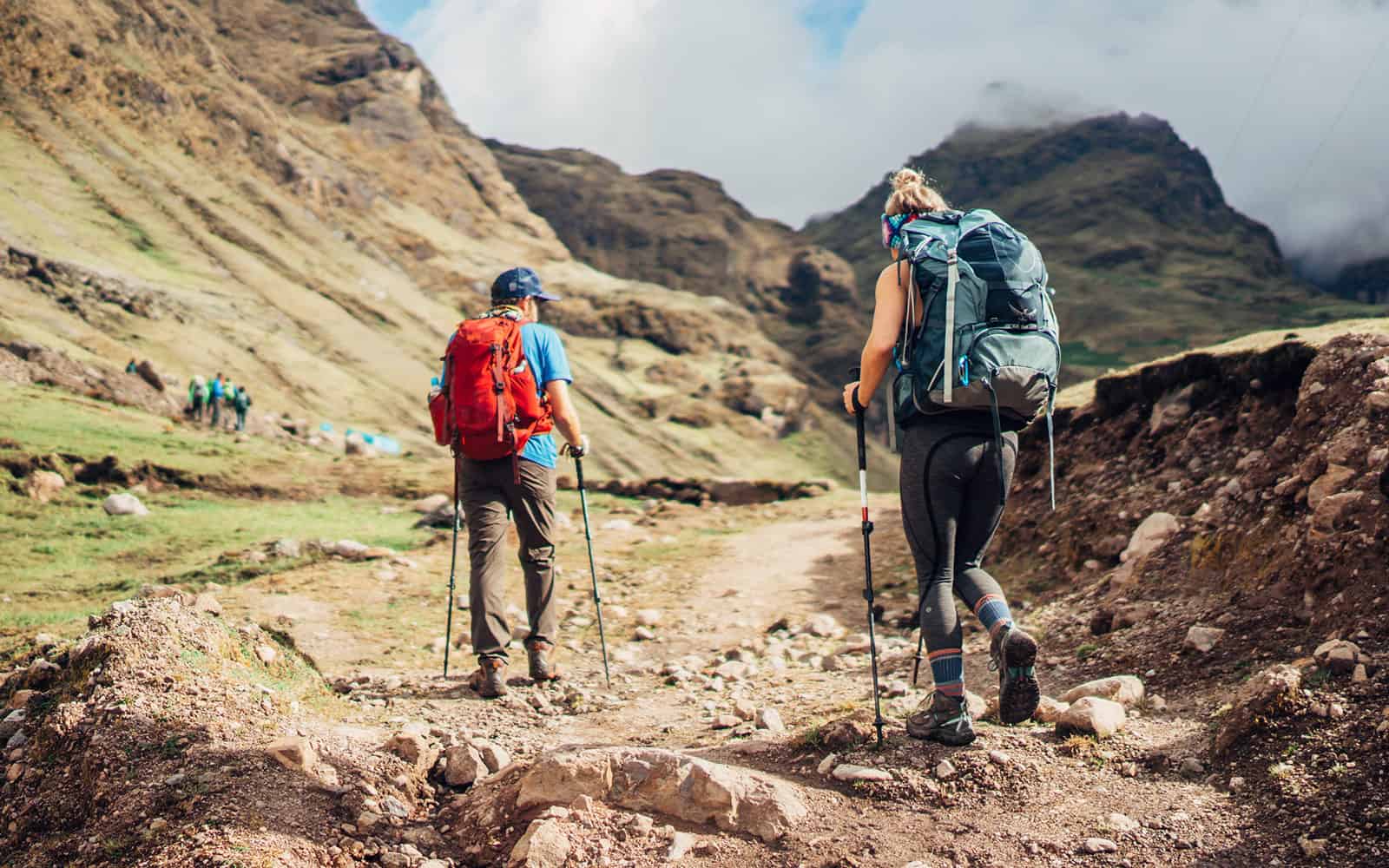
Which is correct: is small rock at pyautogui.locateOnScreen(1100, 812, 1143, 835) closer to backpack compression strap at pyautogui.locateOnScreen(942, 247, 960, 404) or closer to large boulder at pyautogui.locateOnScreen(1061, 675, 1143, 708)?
large boulder at pyautogui.locateOnScreen(1061, 675, 1143, 708)

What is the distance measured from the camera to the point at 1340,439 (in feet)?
19.0

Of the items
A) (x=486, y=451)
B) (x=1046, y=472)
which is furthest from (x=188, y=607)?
(x=1046, y=472)

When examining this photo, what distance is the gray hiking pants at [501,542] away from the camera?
20.4 feet

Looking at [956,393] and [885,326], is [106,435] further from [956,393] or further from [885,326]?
[956,393]

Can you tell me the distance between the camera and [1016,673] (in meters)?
4.22

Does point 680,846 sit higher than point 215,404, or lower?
higher

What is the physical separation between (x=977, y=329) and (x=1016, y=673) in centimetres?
156

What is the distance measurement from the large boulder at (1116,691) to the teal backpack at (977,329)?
136cm

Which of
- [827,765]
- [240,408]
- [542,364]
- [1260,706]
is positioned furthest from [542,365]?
[240,408]

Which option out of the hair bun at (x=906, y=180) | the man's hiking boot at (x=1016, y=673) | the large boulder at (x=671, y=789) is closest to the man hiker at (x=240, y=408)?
the hair bun at (x=906, y=180)

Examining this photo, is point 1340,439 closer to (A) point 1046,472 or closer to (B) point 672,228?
(A) point 1046,472

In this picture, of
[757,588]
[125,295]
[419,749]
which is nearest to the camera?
[419,749]

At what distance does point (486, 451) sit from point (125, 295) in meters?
43.8

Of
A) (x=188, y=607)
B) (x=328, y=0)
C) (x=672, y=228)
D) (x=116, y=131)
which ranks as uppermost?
(x=328, y=0)
